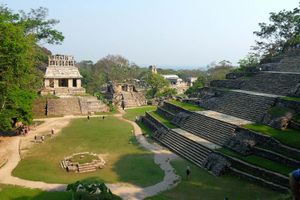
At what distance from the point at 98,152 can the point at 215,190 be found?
10.8 metres

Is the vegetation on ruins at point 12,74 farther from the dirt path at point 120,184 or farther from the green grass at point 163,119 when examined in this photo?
the green grass at point 163,119

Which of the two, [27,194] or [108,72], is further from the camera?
[108,72]

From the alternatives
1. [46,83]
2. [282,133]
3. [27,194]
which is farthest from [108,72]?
[27,194]

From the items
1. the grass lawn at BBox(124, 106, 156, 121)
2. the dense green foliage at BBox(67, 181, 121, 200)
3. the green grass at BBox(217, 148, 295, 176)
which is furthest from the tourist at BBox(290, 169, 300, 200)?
the grass lawn at BBox(124, 106, 156, 121)

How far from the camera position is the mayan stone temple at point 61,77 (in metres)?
50.2

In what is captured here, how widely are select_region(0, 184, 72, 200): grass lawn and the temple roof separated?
33.4 m

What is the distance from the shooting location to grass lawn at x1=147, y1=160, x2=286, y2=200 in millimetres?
16812

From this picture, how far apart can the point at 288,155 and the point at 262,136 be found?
2.56m

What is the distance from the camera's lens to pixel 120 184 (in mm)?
18984

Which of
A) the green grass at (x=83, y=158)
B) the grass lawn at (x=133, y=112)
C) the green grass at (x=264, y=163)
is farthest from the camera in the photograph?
the grass lawn at (x=133, y=112)

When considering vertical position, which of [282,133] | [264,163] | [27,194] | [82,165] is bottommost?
[27,194]

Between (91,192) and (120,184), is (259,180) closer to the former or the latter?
(120,184)

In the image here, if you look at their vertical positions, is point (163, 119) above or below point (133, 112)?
above

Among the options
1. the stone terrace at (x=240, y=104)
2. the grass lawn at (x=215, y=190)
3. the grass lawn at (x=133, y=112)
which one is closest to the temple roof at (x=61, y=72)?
the grass lawn at (x=133, y=112)
